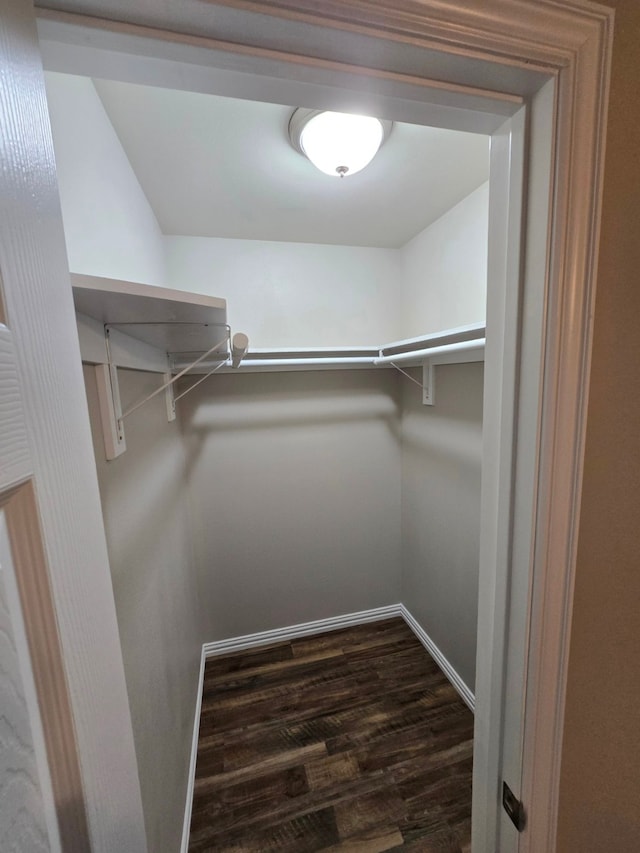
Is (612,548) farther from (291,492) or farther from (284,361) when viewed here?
(291,492)

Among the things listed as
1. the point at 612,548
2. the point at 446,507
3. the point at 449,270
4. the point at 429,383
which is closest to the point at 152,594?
the point at 612,548

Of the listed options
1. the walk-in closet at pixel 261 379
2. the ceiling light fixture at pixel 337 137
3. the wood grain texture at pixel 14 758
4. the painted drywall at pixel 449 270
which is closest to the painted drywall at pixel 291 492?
the walk-in closet at pixel 261 379

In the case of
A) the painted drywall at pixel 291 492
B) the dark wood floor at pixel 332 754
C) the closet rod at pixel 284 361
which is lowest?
the dark wood floor at pixel 332 754

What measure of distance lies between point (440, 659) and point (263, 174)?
2582 millimetres

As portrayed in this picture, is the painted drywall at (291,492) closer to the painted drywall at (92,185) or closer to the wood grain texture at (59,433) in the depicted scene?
the painted drywall at (92,185)

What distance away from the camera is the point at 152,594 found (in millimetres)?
1004

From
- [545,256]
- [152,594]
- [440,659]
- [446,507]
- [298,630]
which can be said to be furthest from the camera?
[298,630]

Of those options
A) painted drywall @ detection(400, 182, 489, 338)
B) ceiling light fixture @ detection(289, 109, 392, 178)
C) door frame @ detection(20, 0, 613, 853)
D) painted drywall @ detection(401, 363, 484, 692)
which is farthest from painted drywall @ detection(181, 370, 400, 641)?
door frame @ detection(20, 0, 613, 853)

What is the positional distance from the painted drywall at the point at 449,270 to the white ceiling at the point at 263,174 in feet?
0.24

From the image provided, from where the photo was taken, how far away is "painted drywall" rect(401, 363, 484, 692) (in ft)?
5.01

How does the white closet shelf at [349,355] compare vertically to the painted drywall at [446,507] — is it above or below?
above

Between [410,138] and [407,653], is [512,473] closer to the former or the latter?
[410,138]

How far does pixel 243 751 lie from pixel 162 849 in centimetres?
62

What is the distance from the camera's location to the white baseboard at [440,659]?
1635 millimetres
